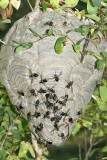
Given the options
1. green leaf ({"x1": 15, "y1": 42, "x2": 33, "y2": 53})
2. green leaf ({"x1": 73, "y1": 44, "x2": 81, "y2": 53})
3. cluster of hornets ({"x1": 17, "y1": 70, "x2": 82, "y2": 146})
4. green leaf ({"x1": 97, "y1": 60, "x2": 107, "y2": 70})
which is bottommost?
cluster of hornets ({"x1": 17, "y1": 70, "x2": 82, "y2": 146})

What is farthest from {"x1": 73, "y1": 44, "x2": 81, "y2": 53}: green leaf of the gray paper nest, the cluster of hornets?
the cluster of hornets

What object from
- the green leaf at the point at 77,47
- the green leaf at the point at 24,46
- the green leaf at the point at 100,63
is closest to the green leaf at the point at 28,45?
the green leaf at the point at 24,46

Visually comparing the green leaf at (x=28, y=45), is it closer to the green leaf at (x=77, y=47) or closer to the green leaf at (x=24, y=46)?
the green leaf at (x=24, y=46)

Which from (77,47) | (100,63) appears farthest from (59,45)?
(100,63)

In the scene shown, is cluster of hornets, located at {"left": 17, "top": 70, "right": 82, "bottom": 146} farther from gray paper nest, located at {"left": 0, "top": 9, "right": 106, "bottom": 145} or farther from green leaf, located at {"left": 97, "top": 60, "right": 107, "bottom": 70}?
green leaf, located at {"left": 97, "top": 60, "right": 107, "bottom": 70}

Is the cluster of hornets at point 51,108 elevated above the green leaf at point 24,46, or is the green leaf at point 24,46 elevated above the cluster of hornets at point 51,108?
the green leaf at point 24,46

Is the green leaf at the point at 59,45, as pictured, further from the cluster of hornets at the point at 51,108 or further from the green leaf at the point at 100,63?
the green leaf at the point at 100,63

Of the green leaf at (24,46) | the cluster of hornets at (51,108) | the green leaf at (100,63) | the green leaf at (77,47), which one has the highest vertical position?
the green leaf at (24,46)

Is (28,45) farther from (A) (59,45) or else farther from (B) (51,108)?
(B) (51,108)

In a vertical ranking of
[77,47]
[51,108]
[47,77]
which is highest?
[77,47]

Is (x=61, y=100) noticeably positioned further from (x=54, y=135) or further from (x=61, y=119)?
(x=54, y=135)
